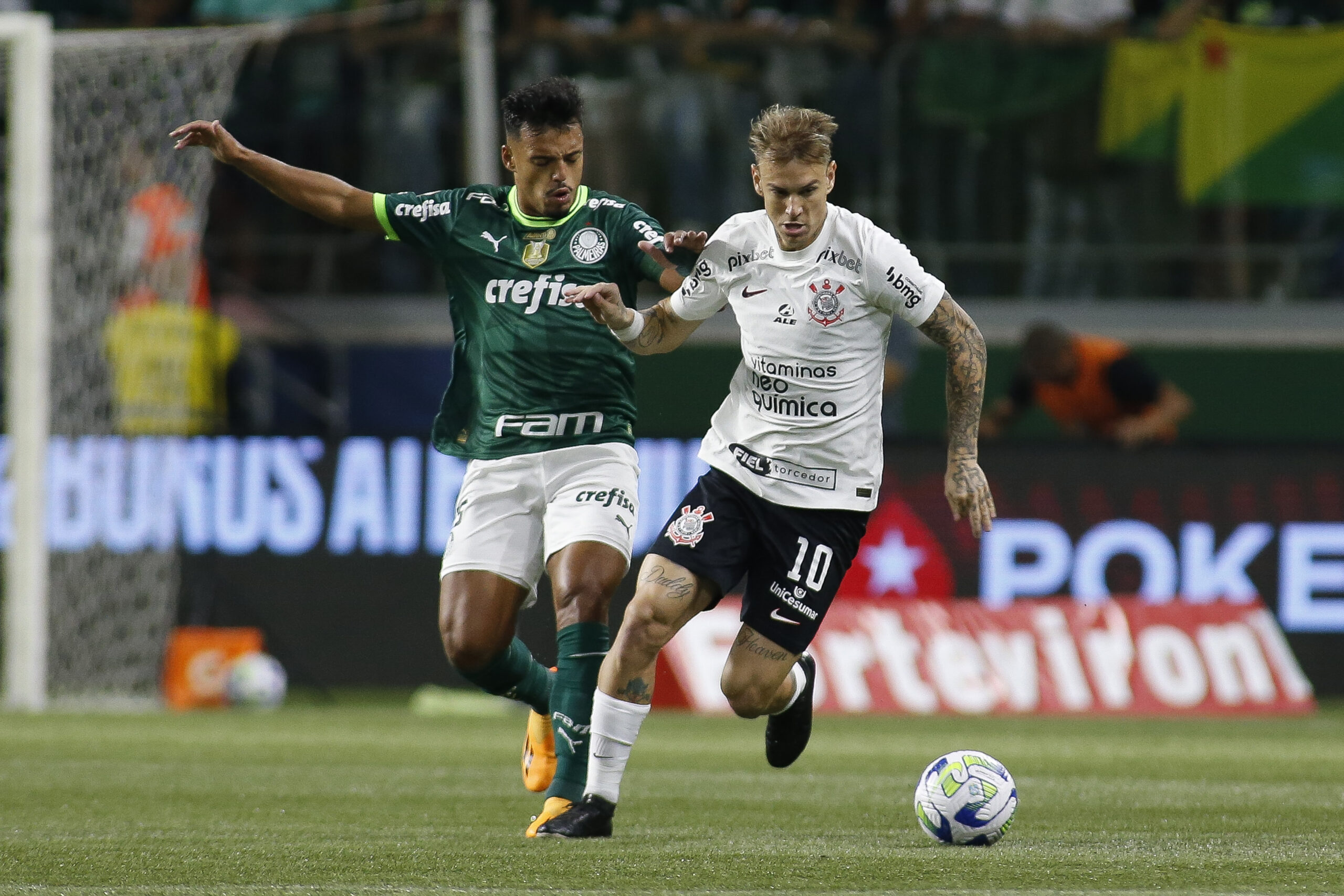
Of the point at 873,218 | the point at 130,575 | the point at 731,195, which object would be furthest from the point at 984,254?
the point at 130,575

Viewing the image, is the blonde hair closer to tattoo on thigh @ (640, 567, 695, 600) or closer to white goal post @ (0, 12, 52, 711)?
tattoo on thigh @ (640, 567, 695, 600)

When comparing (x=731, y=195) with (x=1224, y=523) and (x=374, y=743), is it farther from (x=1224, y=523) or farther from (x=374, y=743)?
(x=374, y=743)

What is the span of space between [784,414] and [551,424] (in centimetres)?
79

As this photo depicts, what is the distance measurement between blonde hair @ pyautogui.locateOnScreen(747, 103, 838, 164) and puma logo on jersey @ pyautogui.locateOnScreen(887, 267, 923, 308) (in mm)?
396

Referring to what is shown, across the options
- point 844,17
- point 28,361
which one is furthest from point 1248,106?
point 28,361

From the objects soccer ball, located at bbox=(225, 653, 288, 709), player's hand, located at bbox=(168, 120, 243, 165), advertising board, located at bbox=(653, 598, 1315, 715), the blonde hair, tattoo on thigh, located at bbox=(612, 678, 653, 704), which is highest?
the blonde hair

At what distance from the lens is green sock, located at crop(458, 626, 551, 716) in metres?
6.76

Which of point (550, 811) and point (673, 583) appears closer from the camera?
point (550, 811)

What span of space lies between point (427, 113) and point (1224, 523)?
6527 mm

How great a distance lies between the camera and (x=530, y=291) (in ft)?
21.8

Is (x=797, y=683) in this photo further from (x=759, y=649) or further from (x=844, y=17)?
(x=844, y=17)

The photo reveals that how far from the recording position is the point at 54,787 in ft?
24.0

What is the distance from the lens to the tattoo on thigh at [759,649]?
6.48 meters

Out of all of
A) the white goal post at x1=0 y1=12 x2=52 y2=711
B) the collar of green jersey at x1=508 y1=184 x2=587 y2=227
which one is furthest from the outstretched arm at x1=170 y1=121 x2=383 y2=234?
the white goal post at x1=0 y1=12 x2=52 y2=711
